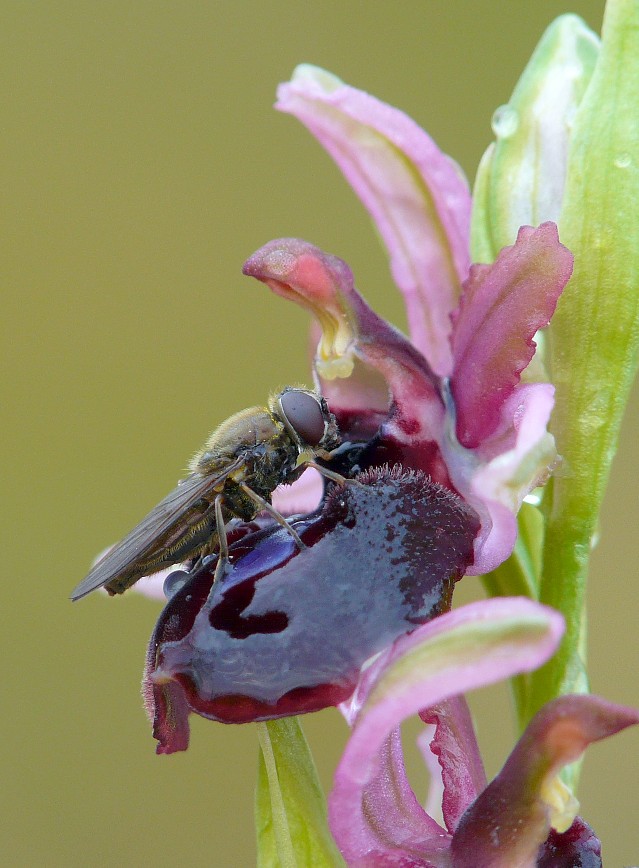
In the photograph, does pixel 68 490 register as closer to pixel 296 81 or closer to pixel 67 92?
pixel 67 92

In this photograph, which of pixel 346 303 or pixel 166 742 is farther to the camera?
pixel 346 303

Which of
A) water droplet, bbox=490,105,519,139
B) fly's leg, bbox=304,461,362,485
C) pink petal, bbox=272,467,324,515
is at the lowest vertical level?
pink petal, bbox=272,467,324,515

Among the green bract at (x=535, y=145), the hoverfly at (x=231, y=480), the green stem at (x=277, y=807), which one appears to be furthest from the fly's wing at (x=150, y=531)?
the green bract at (x=535, y=145)

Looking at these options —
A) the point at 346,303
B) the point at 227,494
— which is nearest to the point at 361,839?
the point at 227,494

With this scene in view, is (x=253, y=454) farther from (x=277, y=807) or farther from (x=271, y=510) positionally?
(x=277, y=807)

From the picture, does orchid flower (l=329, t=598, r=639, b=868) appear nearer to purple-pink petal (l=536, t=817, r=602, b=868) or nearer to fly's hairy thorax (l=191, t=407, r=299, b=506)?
purple-pink petal (l=536, t=817, r=602, b=868)

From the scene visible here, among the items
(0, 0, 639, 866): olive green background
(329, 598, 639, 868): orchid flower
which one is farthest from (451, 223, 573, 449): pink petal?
(0, 0, 639, 866): olive green background
